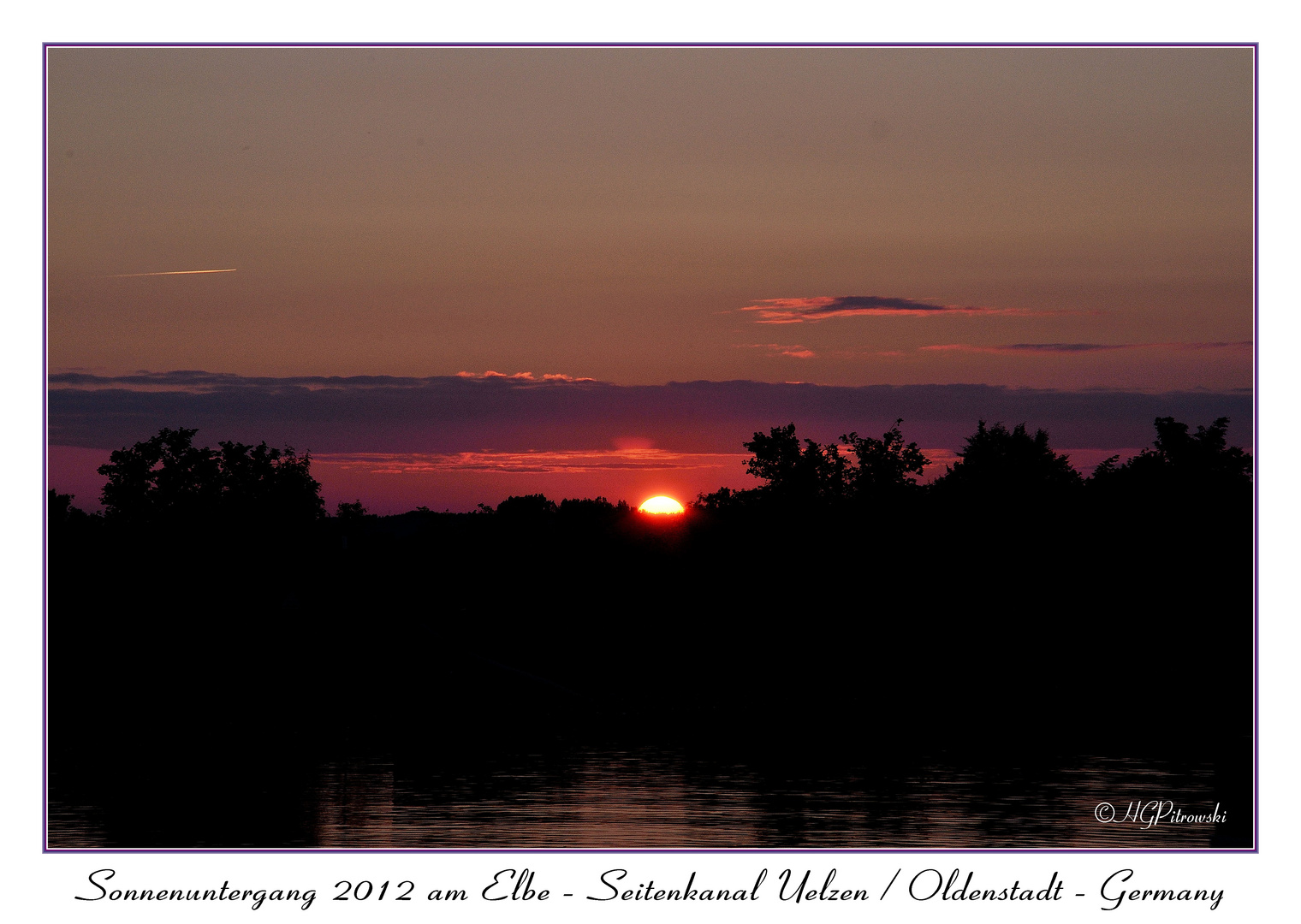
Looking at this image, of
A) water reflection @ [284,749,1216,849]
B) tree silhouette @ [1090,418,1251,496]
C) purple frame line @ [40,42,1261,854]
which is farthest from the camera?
tree silhouette @ [1090,418,1251,496]

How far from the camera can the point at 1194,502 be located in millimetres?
91125

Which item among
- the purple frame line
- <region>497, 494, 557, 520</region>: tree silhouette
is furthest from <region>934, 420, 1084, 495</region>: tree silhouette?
the purple frame line

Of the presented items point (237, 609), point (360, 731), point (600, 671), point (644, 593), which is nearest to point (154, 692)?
point (237, 609)

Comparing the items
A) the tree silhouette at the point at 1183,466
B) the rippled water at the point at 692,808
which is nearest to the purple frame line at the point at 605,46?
the rippled water at the point at 692,808

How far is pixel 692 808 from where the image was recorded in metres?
32.0

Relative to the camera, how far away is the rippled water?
27.2 metres

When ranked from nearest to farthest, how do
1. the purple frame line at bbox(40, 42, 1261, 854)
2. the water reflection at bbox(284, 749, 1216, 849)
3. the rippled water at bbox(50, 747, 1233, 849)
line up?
the purple frame line at bbox(40, 42, 1261, 854)
the rippled water at bbox(50, 747, 1233, 849)
the water reflection at bbox(284, 749, 1216, 849)

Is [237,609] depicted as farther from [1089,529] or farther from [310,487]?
[310,487]

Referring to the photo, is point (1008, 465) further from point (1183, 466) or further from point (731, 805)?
point (731, 805)

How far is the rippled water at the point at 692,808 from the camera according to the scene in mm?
27172

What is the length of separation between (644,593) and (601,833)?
74699 millimetres

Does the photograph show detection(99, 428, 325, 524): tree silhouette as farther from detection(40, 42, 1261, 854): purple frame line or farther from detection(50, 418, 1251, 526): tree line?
detection(40, 42, 1261, 854): purple frame line

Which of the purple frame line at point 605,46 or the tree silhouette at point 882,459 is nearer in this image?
the purple frame line at point 605,46

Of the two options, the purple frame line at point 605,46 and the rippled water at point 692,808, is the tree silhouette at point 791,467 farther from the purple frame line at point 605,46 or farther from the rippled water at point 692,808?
the purple frame line at point 605,46
